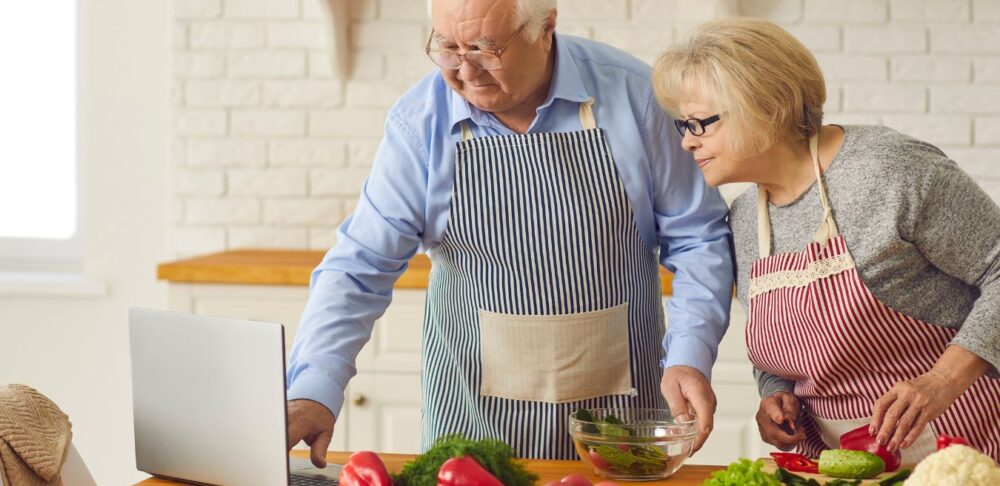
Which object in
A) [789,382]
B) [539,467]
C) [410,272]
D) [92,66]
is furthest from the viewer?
[92,66]

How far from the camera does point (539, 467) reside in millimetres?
1530

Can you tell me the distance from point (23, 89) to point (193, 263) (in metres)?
1.10

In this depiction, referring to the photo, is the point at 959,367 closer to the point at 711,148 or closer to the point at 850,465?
the point at 850,465

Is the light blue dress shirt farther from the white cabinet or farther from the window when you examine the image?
the window

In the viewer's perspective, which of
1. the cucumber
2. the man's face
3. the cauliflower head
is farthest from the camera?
the man's face

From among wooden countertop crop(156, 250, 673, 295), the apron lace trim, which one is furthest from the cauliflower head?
wooden countertop crop(156, 250, 673, 295)

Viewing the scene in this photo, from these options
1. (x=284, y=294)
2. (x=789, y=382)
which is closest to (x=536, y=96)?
(x=789, y=382)

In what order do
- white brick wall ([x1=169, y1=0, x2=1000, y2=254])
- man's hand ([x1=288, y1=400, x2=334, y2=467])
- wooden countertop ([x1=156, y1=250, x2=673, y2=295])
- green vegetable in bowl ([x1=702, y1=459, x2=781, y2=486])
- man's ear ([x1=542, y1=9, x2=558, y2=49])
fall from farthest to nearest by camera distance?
white brick wall ([x1=169, y1=0, x2=1000, y2=254]), wooden countertop ([x1=156, y1=250, x2=673, y2=295]), man's ear ([x1=542, y1=9, x2=558, y2=49]), man's hand ([x1=288, y1=400, x2=334, y2=467]), green vegetable in bowl ([x1=702, y1=459, x2=781, y2=486])

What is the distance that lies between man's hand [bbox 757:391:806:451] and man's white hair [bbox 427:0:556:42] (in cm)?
67

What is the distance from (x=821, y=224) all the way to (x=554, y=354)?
480 mm

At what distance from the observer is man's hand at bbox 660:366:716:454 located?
1612mm

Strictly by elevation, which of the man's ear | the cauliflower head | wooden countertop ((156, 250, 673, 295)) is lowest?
the cauliflower head

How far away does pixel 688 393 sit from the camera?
164 cm

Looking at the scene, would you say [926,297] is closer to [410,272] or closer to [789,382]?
[789,382]
